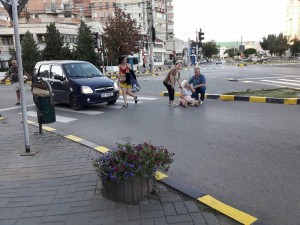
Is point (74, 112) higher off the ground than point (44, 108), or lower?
lower

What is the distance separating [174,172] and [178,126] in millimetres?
3139

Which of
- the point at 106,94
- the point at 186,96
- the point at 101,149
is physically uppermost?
the point at 106,94

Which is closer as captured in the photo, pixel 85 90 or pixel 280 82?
pixel 85 90

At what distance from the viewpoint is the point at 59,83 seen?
37.8ft

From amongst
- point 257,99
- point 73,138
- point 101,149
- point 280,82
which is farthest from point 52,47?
point 101,149

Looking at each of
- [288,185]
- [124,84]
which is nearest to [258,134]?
[288,185]

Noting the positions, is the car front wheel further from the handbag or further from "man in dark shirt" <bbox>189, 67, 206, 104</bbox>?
"man in dark shirt" <bbox>189, 67, 206, 104</bbox>

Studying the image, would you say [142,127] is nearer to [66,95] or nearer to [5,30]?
[66,95]

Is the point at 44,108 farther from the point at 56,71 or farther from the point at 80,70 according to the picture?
the point at 56,71

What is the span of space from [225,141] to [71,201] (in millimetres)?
3603

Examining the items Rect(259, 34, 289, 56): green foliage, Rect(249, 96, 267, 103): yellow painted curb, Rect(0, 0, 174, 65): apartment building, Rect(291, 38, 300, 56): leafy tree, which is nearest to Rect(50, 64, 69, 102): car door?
Rect(249, 96, 267, 103): yellow painted curb

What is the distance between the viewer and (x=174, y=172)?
490 centimetres

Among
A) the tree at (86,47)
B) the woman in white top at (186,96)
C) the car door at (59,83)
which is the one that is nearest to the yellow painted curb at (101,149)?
the woman in white top at (186,96)

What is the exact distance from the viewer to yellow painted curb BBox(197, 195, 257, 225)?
3337mm
